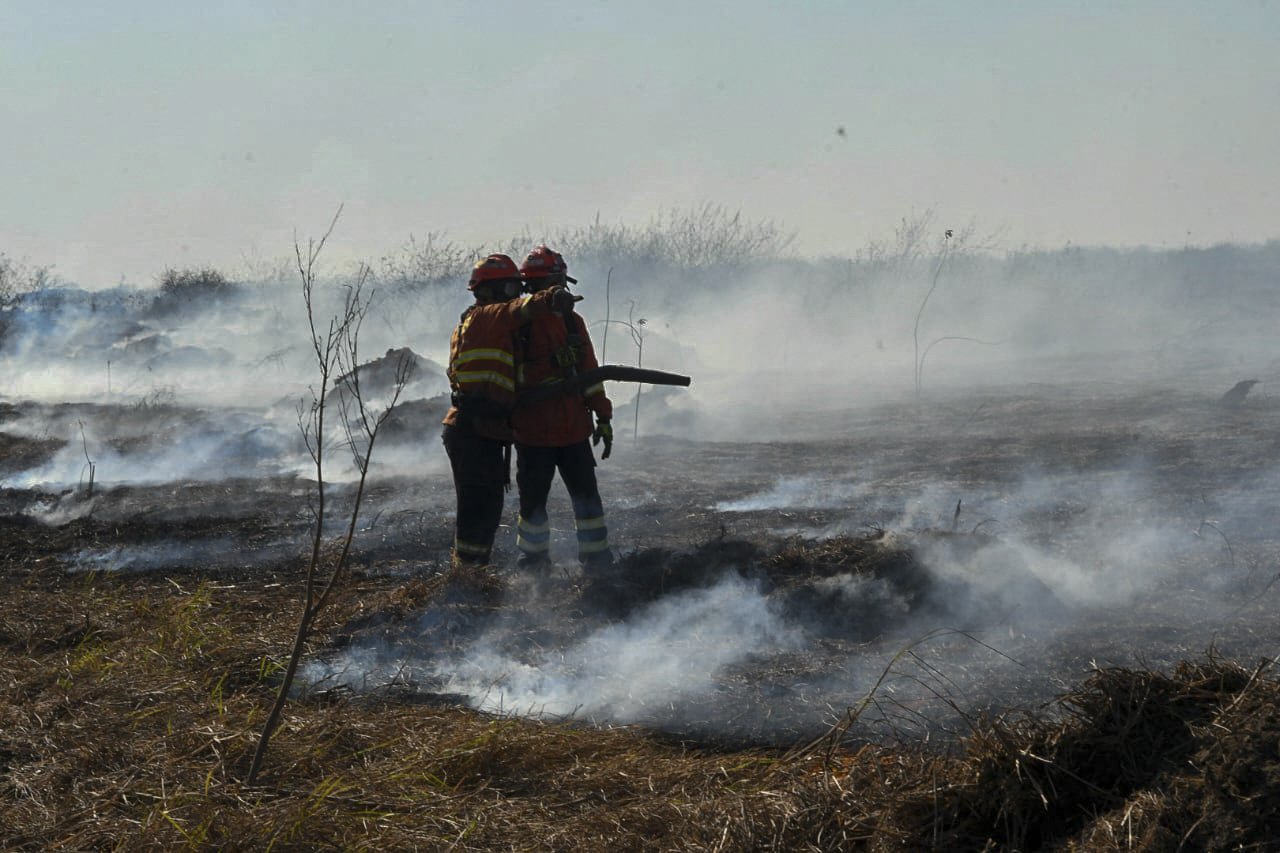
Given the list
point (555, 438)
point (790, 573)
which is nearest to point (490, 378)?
point (555, 438)

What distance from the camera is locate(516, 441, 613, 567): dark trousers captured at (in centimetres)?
641

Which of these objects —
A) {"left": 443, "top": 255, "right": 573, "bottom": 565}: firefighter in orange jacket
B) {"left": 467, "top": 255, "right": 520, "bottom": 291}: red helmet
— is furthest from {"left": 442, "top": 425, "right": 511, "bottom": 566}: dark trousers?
{"left": 467, "top": 255, "right": 520, "bottom": 291}: red helmet

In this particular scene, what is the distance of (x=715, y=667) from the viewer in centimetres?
467

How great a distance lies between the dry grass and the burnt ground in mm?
12

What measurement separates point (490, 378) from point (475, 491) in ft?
2.32

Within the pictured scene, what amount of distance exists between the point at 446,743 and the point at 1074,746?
200 centimetres

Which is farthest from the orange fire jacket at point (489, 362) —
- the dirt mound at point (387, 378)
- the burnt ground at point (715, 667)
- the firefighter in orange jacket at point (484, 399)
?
the dirt mound at point (387, 378)

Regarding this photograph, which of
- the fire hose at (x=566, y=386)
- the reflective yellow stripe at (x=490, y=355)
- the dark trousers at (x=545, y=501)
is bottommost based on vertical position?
the dark trousers at (x=545, y=501)

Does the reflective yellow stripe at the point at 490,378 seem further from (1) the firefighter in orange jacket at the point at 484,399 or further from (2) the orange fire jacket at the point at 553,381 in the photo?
(2) the orange fire jacket at the point at 553,381

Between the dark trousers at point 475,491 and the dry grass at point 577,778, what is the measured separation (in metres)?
1.98

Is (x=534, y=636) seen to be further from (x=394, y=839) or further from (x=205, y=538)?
(x=205, y=538)

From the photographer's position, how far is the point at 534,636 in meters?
5.16

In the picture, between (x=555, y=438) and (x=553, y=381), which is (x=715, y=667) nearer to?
(x=555, y=438)

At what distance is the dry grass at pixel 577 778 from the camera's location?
2.57 metres
